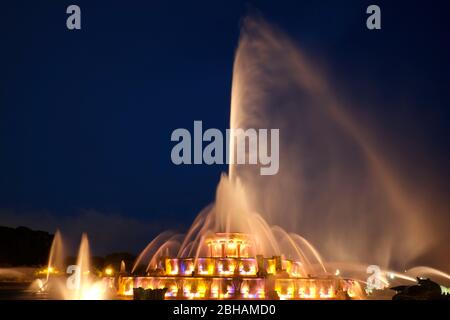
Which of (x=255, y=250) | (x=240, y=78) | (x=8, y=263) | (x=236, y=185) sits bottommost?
(x=8, y=263)

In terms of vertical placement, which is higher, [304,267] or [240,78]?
[240,78]

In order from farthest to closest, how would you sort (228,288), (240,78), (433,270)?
(433,270)
(240,78)
(228,288)

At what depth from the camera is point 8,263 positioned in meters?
75.8

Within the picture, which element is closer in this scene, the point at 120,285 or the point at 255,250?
the point at 120,285

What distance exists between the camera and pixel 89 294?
3162 centimetres
